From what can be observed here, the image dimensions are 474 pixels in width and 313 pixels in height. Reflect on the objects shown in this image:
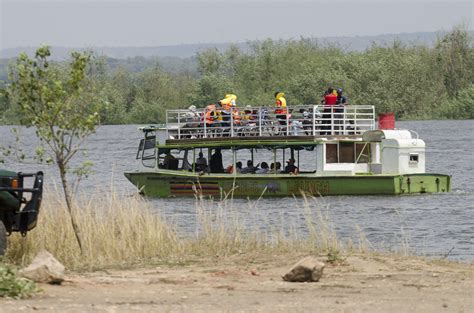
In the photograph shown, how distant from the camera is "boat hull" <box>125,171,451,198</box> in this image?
1366 inches

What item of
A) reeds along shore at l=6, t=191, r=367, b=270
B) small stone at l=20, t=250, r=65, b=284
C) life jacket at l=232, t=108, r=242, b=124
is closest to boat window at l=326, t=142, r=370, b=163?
life jacket at l=232, t=108, r=242, b=124

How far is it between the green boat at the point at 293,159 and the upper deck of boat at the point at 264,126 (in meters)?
0.03

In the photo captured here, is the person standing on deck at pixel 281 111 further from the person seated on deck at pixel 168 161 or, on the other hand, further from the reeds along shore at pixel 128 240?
the reeds along shore at pixel 128 240

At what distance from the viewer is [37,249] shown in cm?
1795

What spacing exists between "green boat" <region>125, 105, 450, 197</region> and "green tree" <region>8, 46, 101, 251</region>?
52.8 ft

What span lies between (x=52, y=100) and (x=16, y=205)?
1.65 m

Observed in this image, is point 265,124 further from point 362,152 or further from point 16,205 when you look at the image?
point 16,205

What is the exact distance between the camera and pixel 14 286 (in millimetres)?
13539

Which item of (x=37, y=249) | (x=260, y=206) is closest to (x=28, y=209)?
(x=37, y=249)

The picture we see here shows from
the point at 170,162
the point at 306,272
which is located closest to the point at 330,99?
the point at 170,162

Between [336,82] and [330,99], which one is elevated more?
[330,99]

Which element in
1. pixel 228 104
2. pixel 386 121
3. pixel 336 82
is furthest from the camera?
pixel 336 82

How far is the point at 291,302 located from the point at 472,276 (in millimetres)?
3496

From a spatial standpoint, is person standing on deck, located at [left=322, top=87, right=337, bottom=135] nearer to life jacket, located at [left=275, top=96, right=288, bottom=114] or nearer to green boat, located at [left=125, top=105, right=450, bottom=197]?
green boat, located at [left=125, top=105, right=450, bottom=197]
